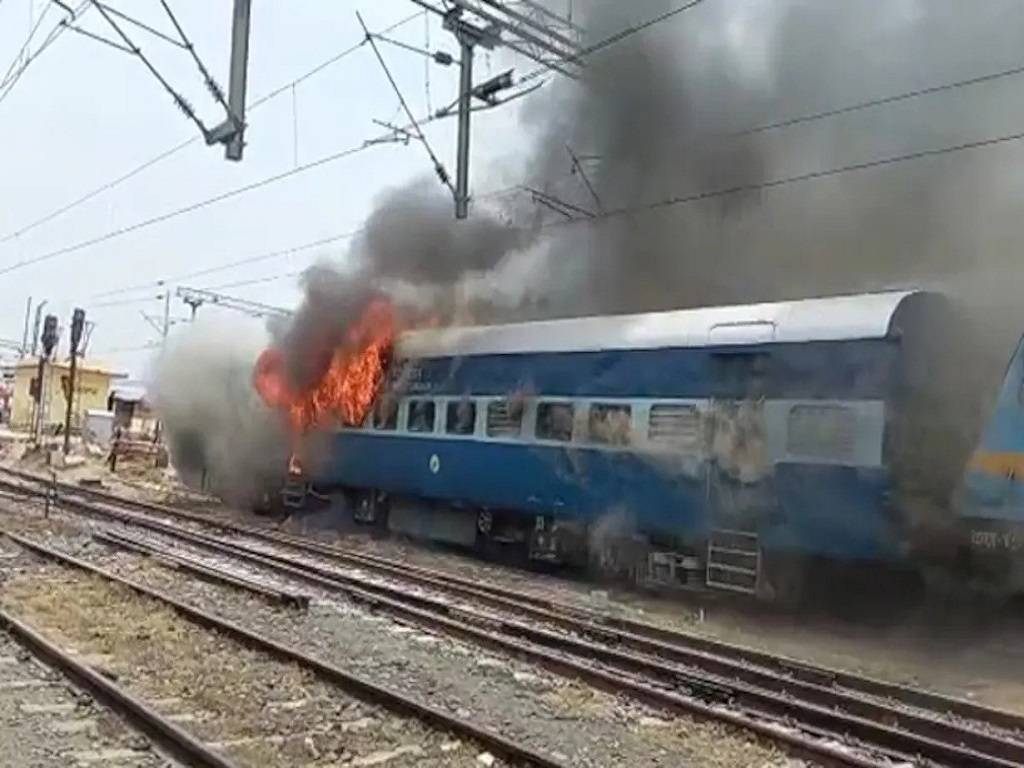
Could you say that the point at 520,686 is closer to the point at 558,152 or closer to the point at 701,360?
the point at 701,360

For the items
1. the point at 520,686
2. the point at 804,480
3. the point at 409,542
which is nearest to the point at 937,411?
the point at 804,480

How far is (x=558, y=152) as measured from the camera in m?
21.8

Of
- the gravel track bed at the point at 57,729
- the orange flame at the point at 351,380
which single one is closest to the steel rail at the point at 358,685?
the gravel track bed at the point at 57,729

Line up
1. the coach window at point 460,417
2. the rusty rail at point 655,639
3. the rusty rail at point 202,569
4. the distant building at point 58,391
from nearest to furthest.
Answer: the rusty rail at point 655,639, the rusty rail at point 202,569, the coach window at point 460,417, the distant building at point 58,391

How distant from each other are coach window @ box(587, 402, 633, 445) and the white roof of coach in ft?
2.50

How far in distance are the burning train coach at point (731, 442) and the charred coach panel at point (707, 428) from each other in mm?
22

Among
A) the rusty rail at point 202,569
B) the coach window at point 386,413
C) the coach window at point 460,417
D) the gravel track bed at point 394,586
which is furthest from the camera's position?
the coach window at point 386,413

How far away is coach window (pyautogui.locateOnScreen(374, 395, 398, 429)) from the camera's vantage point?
1902 cm

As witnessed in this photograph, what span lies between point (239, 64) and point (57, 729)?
6778 mm

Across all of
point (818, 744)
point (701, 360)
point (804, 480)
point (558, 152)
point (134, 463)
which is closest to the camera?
point (818, 744)

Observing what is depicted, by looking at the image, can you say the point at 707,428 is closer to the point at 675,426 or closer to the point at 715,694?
the point at 675,426

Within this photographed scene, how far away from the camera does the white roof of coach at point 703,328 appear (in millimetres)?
11984

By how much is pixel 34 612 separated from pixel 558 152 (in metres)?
13.5

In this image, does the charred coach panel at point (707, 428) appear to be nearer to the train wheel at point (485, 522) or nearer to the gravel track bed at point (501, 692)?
the train wheel at point (485, 522)
